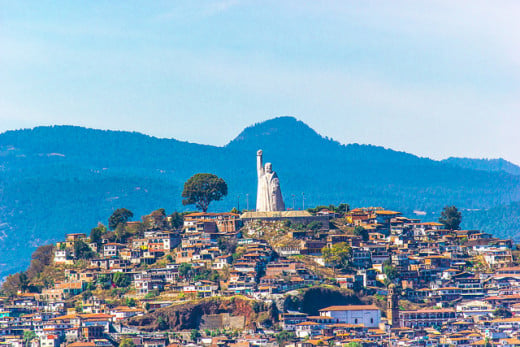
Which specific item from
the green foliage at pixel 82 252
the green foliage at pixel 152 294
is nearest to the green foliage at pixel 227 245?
the green foliage at pixel 152 294

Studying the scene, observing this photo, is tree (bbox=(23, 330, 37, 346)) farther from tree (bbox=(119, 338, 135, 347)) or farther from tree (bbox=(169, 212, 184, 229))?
tree (bbox=(169, 212, 184, 229))

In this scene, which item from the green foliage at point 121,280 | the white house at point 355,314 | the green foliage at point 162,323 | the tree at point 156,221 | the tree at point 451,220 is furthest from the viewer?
the tree at point 451,220

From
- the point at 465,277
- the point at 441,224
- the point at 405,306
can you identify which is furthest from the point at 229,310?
the point at 441,224

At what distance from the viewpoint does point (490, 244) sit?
143000 millimetres

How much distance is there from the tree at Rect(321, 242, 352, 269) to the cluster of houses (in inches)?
17.1

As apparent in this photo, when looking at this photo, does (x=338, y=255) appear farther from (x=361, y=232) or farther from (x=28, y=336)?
(x=28, y=336)

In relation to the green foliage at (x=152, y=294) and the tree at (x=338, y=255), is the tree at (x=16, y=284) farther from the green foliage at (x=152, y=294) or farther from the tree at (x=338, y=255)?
the tree at (x=338, y=255)

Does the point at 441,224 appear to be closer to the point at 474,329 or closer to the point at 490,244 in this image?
the point at 490,244

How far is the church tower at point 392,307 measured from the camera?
12475 cm

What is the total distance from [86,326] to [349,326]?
2206cm

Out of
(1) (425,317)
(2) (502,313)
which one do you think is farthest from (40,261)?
(2) (502,313)

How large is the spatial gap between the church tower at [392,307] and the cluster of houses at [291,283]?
4.0 inches

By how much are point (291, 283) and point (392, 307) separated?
915 cm

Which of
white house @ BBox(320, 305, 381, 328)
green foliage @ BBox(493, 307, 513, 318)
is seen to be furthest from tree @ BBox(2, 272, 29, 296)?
green foliage @ BBox(493, 307, 513, 318)
